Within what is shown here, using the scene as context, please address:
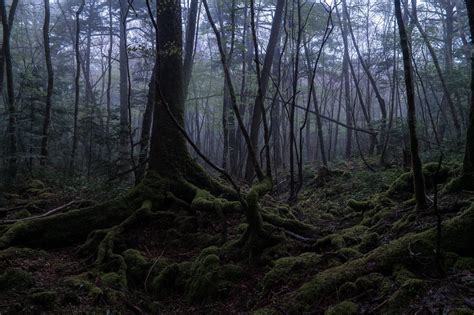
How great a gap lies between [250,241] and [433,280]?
279cm

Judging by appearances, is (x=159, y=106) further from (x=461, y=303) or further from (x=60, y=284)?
(x=461, y=303)

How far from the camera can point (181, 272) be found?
599cm

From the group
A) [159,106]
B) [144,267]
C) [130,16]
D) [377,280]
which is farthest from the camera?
[130,16]

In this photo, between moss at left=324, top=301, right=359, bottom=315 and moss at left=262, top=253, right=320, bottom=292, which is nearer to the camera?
moss at left=324, top=301, right=359, bottom=315

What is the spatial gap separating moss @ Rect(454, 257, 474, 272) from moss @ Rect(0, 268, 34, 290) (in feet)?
17.1

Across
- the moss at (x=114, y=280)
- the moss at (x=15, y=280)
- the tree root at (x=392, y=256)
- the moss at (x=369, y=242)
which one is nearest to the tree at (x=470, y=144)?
the tree root at (x=392, y=256)

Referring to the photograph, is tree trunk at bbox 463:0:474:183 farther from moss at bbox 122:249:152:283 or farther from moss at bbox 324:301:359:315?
moss at bbox 122:249:152:283

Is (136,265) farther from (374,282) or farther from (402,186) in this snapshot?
(402,186)

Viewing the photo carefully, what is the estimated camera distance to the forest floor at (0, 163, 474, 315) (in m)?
3.93

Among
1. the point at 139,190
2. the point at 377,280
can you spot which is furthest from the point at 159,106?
the point at 377,280

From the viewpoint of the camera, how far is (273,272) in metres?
5.26

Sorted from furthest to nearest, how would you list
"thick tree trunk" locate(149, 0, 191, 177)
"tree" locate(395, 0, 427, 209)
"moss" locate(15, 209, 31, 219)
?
"moss" locate(15, 209, 31, 219) → "thick tree trunk" locate(149, 0, 191, 177) → "tree" locate(395, 0, 427, 209)

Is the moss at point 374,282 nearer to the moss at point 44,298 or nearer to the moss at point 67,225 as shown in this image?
the moss at point 44,298

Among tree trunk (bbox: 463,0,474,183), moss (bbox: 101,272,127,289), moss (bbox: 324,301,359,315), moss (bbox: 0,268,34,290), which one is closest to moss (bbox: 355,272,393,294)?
moss (bbox: 324,301,359,315)
